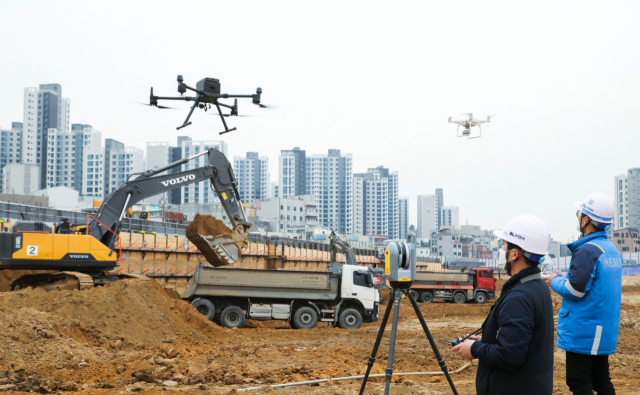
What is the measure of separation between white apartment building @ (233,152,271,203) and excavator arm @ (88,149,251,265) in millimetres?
175362

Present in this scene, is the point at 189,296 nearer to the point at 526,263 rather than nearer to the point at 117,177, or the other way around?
the point at 526,263

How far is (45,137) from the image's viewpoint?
158 meters

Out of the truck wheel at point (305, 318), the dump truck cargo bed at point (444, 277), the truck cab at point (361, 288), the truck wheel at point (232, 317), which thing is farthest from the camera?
the dump truck cargo bed at point (444, 277)

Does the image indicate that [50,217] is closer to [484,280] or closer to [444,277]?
[444,277]

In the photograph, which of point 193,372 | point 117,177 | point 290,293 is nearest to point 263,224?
point 117,177

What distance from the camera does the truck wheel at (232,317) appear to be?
18.2 m

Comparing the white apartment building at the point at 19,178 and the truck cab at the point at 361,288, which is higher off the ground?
the white apartment building at the point at 19,178

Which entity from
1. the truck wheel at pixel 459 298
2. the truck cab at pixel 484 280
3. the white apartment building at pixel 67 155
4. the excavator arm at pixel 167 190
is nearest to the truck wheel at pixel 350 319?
the excavator arm at pixel 167 190

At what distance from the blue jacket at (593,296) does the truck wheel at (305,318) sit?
14.9m

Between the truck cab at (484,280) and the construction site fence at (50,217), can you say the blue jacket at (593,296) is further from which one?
the truck cab at (484,280)

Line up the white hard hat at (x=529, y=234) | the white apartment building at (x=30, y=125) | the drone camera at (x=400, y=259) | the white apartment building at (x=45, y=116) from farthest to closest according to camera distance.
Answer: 1. the white apartment building at (x=45, y=116)
2. the white apartment building at (x=30, y=125)
3. the drone camera at (x=400, y=259)
4. the white hard hat at (x=529, y=234)

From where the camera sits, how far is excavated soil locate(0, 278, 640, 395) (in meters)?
8.30

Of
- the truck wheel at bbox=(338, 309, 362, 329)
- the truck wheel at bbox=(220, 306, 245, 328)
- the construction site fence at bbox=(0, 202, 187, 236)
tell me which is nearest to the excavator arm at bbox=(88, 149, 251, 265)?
the truck wheel at bbox=(220, 306, 245, 328)

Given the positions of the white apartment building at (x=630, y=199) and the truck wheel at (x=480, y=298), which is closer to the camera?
the truck wheel at (x=480, y=298)
